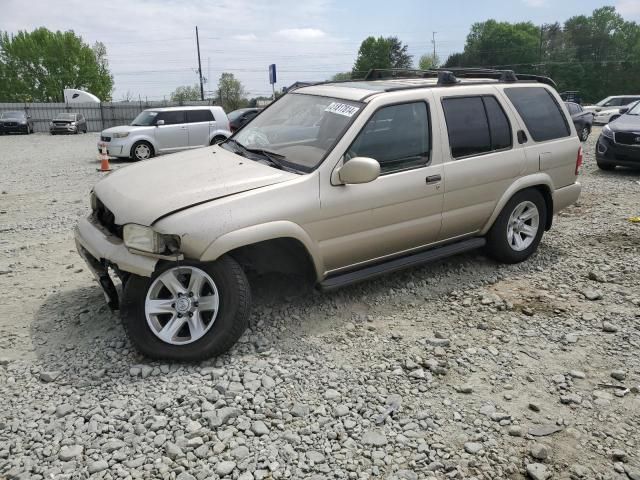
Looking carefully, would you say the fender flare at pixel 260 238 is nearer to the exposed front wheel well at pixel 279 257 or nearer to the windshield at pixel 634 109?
the exposed front wheel well at pixel 279 257

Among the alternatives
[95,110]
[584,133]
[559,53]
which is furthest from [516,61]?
[584,133]

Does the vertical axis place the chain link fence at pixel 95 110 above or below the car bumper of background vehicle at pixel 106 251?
above

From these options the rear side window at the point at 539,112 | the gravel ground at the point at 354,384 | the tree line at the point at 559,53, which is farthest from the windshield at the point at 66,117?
the tree line at the point at 559,53

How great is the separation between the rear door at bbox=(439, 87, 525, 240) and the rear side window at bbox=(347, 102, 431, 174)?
0.27 meters

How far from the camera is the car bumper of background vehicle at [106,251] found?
347 cm

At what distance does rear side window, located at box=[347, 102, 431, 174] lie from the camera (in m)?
4.20

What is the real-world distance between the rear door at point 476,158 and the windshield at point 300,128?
3.33 feet

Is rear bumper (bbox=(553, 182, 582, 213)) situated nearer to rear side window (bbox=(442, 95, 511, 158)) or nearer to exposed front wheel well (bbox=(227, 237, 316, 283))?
rear side window (bbox=(442, 95, 511, 158))

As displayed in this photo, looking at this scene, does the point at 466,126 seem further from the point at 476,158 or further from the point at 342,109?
the point at 342,109

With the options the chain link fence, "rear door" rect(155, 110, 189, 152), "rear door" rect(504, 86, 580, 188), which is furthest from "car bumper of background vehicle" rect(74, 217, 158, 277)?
the chain link fence

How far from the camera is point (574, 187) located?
5828 mm

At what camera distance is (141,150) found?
15.5 meters

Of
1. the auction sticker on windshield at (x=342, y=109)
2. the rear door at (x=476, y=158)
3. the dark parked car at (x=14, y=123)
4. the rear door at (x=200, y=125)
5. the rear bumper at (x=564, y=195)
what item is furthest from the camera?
the dark parked car at (x=14, y=123)

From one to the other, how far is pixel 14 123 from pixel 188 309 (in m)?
32.6
